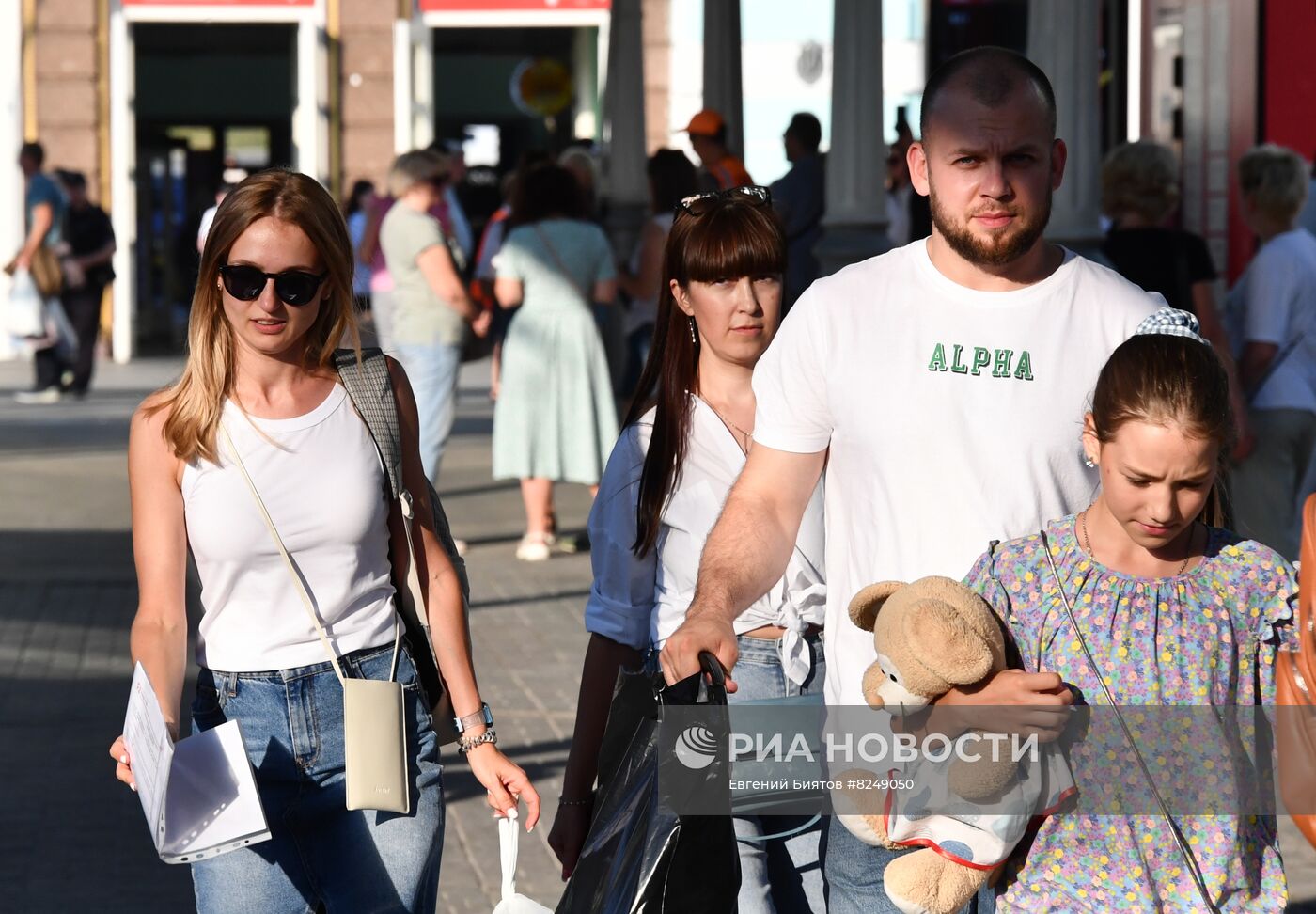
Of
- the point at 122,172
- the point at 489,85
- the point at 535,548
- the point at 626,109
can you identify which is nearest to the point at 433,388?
the point at 535,548

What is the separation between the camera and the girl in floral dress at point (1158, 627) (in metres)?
2.63

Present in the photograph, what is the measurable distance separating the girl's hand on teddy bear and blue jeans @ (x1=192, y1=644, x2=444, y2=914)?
42.8 inches

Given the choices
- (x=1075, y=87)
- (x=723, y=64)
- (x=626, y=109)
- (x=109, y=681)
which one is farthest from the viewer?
(x=626, y=109)

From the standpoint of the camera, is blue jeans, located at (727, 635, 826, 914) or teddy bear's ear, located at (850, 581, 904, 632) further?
blue jeans, located at (727, 635, 826, 914)

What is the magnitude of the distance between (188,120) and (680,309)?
25188 mm

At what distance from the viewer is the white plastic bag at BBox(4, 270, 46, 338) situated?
1770 centimetres

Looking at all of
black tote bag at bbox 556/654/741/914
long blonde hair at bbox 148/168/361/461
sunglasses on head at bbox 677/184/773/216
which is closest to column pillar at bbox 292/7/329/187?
sunglasses on head at bbox 677/184/773/216

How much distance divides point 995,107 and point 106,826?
3.95m

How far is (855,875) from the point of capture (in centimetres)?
316

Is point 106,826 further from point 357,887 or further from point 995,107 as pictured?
point 995,107

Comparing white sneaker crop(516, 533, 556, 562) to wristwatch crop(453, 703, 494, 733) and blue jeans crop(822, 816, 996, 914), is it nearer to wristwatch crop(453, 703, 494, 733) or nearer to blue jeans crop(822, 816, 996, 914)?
wristwatch crop(453, 703, 494, 733)

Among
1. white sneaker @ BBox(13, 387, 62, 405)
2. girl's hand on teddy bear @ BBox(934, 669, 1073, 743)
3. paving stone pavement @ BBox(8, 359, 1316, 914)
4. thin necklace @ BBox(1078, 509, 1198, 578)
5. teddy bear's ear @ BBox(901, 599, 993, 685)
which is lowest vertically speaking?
paving stone pavement @ BBox(8, 359, 1316, 914)

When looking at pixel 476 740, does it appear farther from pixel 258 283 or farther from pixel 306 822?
pixel 258 283

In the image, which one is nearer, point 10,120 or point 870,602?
point 870,602
